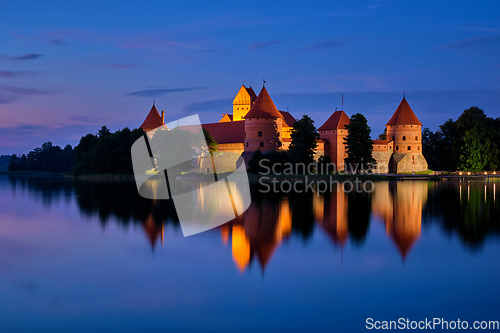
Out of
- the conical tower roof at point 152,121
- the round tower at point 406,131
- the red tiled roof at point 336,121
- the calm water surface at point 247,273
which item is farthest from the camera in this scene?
the conical tower roof at point 152,121

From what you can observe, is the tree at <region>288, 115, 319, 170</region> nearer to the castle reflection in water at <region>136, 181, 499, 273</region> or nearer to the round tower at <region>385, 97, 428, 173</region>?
the round tower at <region>385, 97, 428, 173</region>

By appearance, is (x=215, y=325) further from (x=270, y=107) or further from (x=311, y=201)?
(x=270, y=107)

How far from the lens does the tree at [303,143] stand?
3509cm

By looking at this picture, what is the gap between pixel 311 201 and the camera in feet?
62.1

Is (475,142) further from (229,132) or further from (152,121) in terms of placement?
(152,121)

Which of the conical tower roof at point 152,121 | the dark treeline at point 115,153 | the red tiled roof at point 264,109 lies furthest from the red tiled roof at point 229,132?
the dark treeline at point 115,153

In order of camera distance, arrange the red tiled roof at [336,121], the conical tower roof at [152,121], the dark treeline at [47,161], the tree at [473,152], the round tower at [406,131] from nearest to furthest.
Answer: the tree at [473,152] < the red tiled roof at [336,121] < the round tower at [406,131] < the conical tower roof at [152,121] < the dark treeline at [47,161]

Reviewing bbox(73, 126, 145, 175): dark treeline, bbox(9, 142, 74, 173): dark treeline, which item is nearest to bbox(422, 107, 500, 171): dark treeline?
bbox(73, 126, 145, 175): dark treeline

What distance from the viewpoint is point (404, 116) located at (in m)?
46.1

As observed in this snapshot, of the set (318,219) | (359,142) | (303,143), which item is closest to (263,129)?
(303,143)

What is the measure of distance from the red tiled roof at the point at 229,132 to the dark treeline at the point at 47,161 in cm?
2920

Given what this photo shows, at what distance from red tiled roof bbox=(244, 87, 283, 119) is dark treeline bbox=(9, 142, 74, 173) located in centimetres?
3827

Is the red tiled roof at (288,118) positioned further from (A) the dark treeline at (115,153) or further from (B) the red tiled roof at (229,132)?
(A) the dark treeline at (115,153)

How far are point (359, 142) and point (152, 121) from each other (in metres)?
27.6
